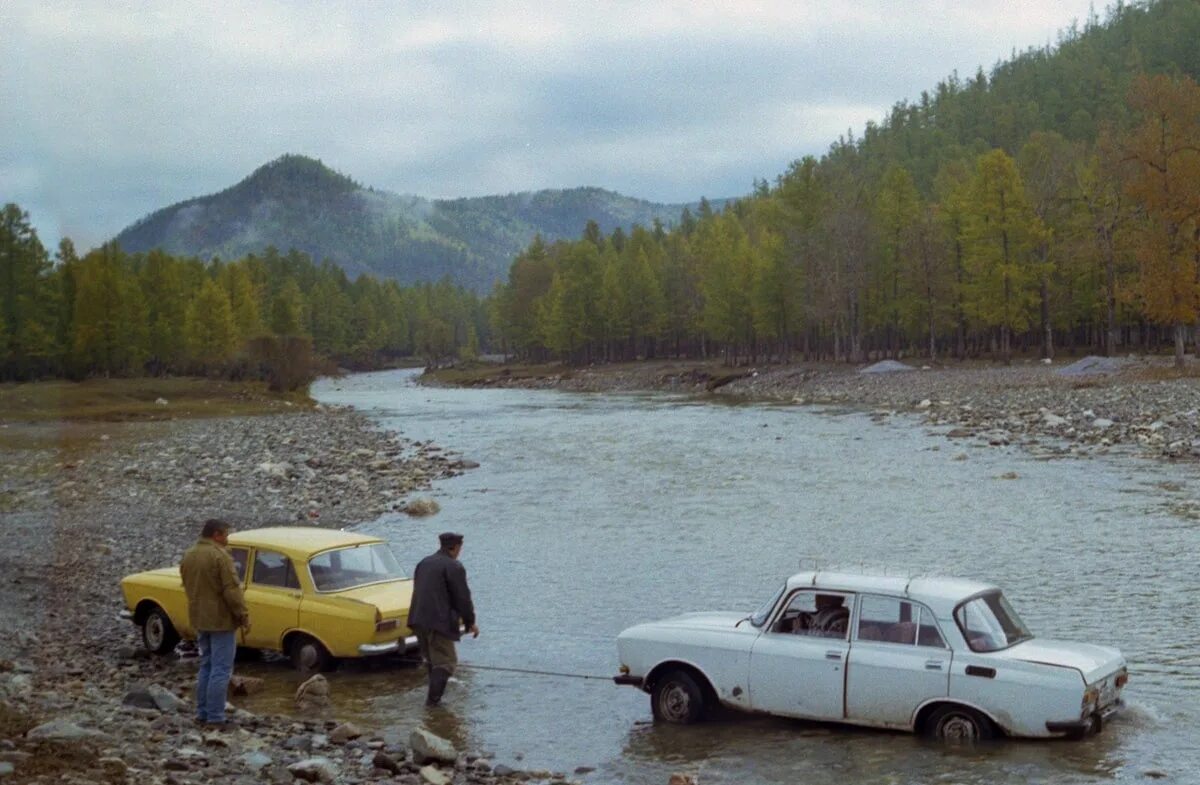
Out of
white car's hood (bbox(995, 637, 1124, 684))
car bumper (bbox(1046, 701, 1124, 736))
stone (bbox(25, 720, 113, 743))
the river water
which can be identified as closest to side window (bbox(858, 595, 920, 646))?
white car's hood (bbox(995, 637, 1124, 684))

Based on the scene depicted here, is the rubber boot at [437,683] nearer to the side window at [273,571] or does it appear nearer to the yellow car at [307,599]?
the yellow car at [307,599]

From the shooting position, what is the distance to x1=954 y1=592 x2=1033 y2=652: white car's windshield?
11781 millimetres

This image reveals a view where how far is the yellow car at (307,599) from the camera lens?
606 inches

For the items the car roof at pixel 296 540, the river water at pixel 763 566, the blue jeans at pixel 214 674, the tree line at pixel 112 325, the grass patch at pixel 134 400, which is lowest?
the river water at pixel 763 566

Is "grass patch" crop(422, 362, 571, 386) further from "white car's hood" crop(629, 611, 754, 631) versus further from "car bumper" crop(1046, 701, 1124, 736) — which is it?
"car bumper" crop(1046, 701, 1124, 736)

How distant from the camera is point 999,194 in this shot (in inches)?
3287

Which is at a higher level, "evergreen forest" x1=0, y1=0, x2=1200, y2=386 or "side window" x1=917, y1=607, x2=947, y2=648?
"evergreen forest" x1=0, y1=0, x2=1200, y2=386

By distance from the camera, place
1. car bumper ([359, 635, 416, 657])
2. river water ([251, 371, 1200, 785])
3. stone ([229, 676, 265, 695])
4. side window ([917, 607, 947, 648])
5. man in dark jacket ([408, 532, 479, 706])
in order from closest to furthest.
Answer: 1. side window ([917, 607, 947, 648])
2. river water ([251, 371, 1200, 785])
3. man in dark jacket ([408, 532, 479, 706])
4. stone ([229, 676, 265, 695])
5. car bumper ([359, 635, 416, 657])

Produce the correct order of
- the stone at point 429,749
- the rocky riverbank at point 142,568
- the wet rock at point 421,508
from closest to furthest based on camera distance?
1. the rocky riverbank at point 142,568
2. the stone at point 429,749
3. the wet rock at point 421,508

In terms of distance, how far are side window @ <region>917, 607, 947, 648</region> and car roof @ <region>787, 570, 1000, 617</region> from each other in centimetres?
8

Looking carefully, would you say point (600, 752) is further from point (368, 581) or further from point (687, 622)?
point (368, 581)

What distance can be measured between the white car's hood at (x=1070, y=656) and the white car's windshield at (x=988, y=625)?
111mm

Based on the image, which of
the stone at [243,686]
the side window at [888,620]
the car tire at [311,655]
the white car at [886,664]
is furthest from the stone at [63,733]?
the side window at [888,620]

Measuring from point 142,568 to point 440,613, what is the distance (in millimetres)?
11568
